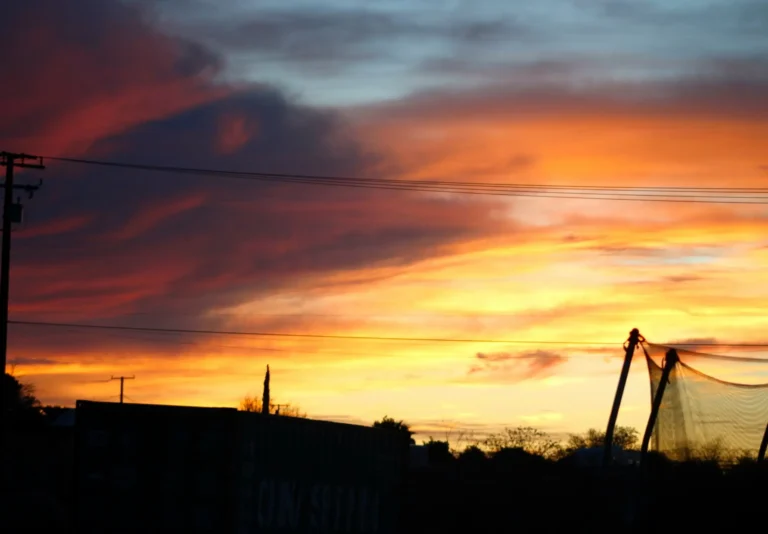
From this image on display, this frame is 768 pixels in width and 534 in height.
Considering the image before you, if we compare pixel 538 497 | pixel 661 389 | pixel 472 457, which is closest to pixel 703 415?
pixel 661 389

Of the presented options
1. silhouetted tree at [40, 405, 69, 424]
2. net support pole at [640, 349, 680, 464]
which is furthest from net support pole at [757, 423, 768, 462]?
silhouetted tree at [40, 405, 69, 424]

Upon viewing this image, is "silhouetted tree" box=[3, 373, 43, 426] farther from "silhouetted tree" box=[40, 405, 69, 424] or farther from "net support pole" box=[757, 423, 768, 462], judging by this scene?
"net support pole" box=[757, 423, 768, 462]

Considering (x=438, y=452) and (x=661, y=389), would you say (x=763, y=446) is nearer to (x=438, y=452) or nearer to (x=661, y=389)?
(x=661, y=389)

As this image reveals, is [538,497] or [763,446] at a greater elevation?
[763,446]

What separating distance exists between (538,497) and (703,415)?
11495 mm

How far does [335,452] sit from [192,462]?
4.94 m

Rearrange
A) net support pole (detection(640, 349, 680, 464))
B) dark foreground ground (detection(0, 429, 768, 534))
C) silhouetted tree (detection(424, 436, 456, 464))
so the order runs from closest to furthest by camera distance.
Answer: net support pole (detection(640, 349, 680, 464))
dark foreground ground (detection(0, 429, 768, 534))
silhouetted tree (detection(424, 436, 456, 464))

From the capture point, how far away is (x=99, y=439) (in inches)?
842

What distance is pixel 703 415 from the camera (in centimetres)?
3238

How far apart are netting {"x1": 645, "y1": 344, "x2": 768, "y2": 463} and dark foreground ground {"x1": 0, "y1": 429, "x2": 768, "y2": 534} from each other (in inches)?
38.3

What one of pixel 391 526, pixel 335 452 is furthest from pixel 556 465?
pixel 335 452

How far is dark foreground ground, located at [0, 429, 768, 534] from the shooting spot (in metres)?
34.0

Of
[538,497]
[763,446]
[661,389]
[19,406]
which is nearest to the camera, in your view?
[763,446]

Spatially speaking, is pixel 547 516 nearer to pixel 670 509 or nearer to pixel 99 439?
pixel 670 509
